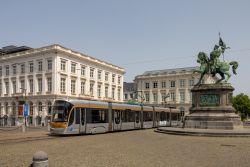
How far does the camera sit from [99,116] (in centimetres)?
2659

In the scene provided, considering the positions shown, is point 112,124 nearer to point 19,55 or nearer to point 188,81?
point 19,55

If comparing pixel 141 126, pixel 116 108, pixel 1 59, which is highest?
pixel 1 59

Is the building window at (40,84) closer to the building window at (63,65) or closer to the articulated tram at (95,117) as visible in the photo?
the building window at (63,65)

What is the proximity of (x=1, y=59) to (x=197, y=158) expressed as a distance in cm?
6440

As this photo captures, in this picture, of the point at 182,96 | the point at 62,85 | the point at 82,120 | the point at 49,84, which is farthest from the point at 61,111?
the point at 182,96

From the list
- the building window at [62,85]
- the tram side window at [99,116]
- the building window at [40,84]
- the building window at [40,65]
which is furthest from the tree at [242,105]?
the tram side window at [99,116]

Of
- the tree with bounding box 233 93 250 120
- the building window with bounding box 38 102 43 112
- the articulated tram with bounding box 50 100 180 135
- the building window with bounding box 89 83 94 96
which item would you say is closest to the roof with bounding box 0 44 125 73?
the building window with bounding box 89 83 94 96

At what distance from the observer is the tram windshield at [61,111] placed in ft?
76.3

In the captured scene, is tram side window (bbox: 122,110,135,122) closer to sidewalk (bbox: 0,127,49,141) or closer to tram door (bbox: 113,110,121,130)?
tram door (bbox: 113,110,121,130)

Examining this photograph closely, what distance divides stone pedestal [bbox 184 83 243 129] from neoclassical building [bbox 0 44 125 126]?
34443mm

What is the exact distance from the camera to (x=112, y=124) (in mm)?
28469

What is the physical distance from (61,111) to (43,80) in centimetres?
3659

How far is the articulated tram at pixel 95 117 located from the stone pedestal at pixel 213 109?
22.3 feet

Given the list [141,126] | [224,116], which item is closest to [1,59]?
[141,126]
